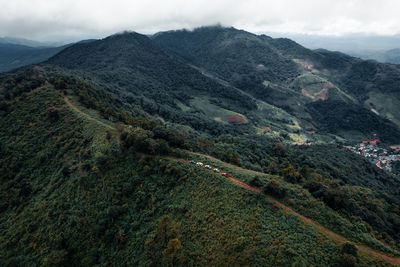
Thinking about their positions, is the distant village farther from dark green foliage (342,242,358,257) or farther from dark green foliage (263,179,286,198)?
dark green foliage (342,242,358,257)

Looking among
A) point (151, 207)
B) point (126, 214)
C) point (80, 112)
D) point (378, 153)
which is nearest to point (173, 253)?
point (151, 207)

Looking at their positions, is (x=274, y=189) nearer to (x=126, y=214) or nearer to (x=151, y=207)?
(x=151, y=207)

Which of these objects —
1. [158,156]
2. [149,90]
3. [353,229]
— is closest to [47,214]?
[158,156]

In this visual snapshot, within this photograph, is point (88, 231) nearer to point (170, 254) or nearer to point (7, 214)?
point (170, 254)

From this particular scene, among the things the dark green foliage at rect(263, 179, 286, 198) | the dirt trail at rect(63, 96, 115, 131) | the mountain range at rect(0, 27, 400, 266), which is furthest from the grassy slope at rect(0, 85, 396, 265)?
the dark green foliage at rect(263, 179, 286, 198)

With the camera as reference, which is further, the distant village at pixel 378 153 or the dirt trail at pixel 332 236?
the distant village at pixel 378 153

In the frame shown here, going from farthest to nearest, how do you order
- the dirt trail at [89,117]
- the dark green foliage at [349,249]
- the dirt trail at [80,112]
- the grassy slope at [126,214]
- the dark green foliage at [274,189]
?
the dirt trail at [80,112]
the dirt trail at [89,117]
the dark green foliage at [274,189]
the grassy slope at [126,214]
the dark green foliage at [349,249]

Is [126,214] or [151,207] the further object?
[126,214]

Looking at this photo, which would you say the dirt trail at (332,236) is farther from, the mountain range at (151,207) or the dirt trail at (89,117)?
the dirt trail at (89,117)

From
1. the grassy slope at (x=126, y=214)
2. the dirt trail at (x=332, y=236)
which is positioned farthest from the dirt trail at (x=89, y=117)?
the dirt trail at (x=332, y=236)
